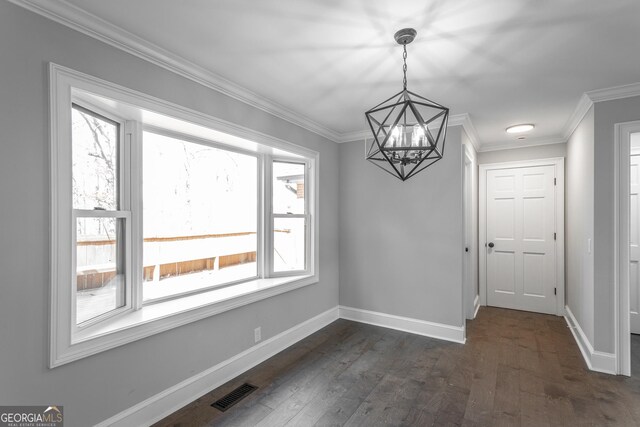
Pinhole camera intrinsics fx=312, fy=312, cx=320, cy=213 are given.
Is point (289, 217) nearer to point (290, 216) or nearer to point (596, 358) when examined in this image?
point (290, 216)

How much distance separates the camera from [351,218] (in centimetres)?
418

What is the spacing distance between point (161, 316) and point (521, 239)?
4642 mm

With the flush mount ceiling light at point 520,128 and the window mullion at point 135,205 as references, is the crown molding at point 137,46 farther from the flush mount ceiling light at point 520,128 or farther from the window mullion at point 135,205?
the flush mount ceiling light at point 520,128

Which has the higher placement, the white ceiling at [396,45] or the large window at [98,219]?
the white ceiling at [396,45]

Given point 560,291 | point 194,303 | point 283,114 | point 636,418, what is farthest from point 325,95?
point 560,291

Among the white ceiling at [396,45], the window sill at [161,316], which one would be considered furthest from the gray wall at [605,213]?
the window sill at [161,316]

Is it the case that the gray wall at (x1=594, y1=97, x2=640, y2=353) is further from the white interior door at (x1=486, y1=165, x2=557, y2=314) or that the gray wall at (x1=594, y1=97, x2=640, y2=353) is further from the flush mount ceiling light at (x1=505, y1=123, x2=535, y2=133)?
the white interior door at (x1=486, y1=165, x2=557, y2=314)

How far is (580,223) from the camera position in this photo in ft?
10.7

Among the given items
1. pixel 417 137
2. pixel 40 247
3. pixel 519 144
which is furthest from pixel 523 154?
pixel 40 247

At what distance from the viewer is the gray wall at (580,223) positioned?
2.89m

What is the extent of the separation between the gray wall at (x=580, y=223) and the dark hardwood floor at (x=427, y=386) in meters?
0.47

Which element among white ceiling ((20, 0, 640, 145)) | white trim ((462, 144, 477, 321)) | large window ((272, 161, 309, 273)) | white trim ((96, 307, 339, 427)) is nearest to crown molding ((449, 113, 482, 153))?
white trim ((462, 144, 477, 321))

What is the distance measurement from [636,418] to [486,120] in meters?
2.85

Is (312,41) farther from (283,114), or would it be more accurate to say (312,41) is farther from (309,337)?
(309,337)
